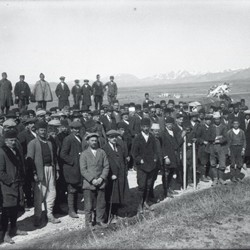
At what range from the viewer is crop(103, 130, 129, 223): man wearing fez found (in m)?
7.90

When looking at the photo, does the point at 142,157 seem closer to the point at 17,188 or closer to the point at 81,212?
the point at 81,212

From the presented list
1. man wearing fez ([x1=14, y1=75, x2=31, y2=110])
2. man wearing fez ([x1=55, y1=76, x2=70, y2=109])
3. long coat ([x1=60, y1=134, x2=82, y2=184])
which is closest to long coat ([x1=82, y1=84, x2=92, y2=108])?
man wearing fez ([x1=55, y1=76, x2=70, y2=109])

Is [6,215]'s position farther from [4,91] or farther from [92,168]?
[4,91]

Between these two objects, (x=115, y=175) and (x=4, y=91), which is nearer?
(x=115, y=175)

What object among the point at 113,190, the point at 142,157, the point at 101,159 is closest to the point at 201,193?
the point at 142,157

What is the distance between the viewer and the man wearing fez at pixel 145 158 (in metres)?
8.68

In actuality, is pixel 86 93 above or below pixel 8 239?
above

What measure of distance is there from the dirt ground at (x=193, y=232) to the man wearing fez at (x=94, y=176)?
61 centimetres

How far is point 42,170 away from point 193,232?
3265 mm

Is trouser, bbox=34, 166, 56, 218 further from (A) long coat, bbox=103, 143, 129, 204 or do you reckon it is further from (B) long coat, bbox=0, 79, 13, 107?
(B) long coat, bbox=0, 79, 13, 107

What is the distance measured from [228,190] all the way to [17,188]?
5.40 metres

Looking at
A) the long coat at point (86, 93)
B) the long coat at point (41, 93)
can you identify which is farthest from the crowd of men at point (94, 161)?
the long coat at point (86, 93)

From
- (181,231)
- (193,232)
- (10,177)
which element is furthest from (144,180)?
(10,177)

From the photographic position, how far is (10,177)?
6.96m
